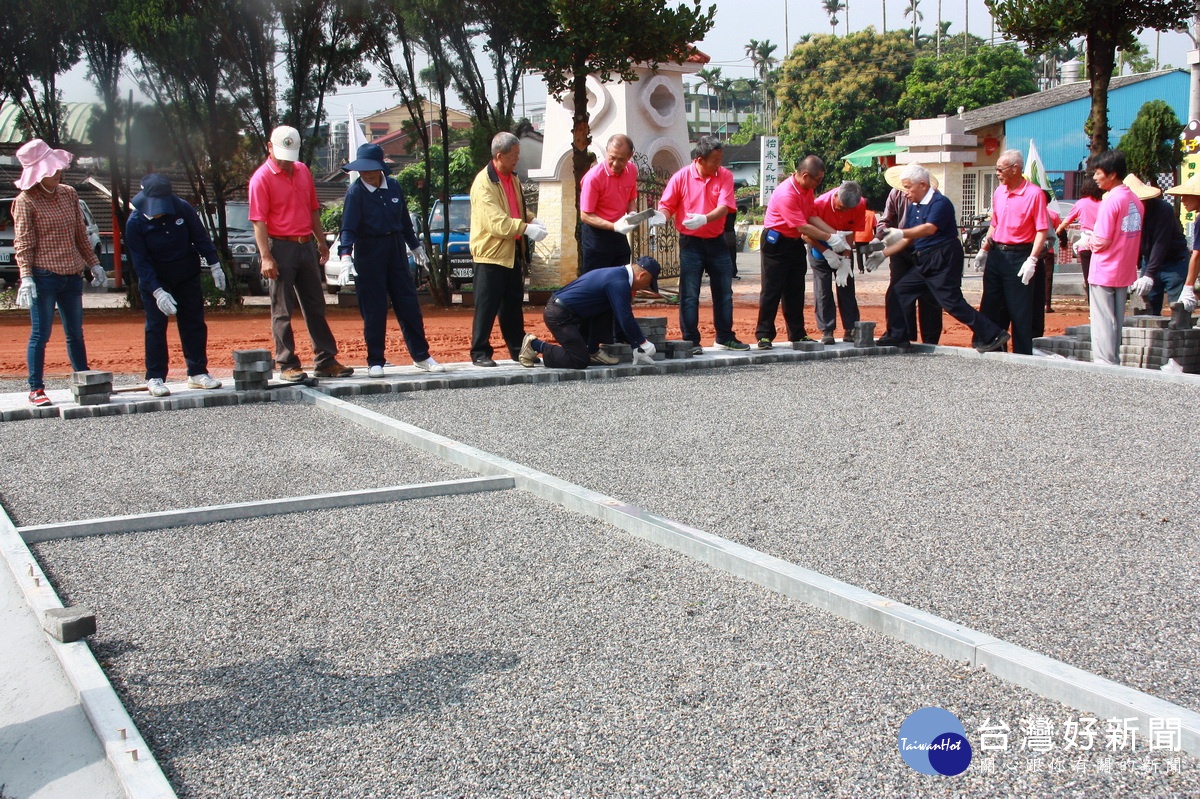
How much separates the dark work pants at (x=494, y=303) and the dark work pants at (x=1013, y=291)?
3.87 m

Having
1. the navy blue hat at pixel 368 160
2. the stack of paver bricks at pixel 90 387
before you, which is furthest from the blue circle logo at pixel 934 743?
the navy blue hat at pixel 368 160

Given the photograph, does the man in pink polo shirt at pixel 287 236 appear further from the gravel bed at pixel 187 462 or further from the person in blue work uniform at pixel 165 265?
the gravel bed at pixel 187 462

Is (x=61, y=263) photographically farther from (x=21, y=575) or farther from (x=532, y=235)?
(x=21, y=575)

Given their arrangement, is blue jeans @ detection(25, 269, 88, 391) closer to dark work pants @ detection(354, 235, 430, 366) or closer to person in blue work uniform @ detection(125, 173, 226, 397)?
person in blue work uniform @ detection(125, 173, 226, 397)

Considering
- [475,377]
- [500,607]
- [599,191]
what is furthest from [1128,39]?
[500,607]

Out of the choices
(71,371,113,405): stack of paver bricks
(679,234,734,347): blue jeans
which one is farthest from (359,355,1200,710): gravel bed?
(71,371,113,405): stack of paver bricks

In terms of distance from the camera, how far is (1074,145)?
3775 cm

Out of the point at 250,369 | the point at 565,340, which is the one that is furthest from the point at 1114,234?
the point at 250,369

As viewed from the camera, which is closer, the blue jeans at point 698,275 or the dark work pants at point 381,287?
the dark work pants at point 381,287

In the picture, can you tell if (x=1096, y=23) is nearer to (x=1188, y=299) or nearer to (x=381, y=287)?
(x=1188, y=299)

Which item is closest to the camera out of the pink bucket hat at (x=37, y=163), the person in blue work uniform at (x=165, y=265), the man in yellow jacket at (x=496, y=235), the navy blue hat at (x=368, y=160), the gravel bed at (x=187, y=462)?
the gravel bed at (x=187, y=462)

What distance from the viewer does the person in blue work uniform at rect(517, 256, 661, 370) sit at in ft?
27.9

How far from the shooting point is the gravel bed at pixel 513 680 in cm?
263

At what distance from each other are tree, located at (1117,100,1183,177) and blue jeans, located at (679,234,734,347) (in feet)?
64.0
